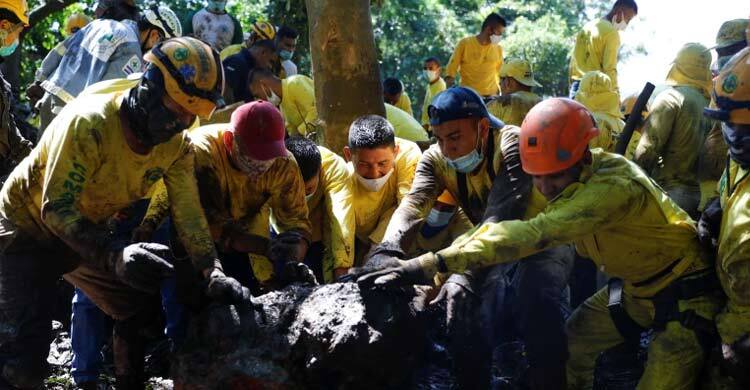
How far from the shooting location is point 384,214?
6508mm

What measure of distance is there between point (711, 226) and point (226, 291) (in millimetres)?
2555

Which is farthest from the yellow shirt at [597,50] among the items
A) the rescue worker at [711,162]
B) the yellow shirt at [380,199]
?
the yellow shirt at [380,199]

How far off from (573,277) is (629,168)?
10.4 ft

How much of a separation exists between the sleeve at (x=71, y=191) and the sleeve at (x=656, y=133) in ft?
13.9

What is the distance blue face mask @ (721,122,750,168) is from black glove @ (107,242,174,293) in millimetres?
2869

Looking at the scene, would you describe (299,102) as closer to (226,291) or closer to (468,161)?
(468,161)

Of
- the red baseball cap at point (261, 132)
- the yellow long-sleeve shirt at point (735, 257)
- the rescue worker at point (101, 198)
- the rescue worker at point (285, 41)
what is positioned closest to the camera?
the yellow long-sleeve shirt at point (735, 257)

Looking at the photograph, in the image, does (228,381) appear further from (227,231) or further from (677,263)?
(677,263)

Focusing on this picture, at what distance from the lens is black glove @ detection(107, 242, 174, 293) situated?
4.45m

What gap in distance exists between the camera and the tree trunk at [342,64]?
7.33m

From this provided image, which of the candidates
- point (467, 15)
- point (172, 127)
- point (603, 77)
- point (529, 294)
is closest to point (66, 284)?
point (172, 127)

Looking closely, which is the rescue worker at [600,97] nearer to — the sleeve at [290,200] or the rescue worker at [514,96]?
the rescue worker at [514,96]

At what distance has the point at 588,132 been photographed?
15.3 ft

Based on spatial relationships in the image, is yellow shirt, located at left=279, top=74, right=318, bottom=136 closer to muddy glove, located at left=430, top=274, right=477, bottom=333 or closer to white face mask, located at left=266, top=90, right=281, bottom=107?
white face mask, located at left=266, top=90, right=281, bottom=107
